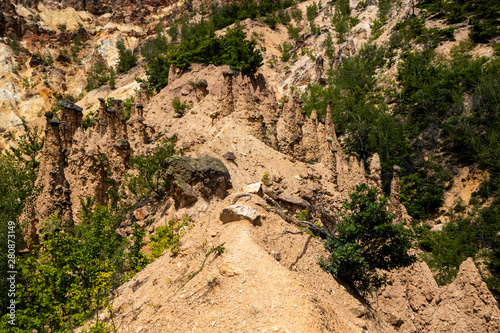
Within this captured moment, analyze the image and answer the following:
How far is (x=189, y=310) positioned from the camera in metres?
7.10

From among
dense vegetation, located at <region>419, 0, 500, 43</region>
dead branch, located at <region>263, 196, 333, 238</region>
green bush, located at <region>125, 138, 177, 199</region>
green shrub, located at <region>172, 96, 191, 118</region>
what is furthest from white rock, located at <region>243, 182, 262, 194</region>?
dense vegetation, located at <region>419, 0, 500, 43</region>

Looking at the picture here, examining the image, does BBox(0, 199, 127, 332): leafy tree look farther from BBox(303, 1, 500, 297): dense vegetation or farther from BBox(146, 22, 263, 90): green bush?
BBox(303, 1, 500, 297): dense vegetation

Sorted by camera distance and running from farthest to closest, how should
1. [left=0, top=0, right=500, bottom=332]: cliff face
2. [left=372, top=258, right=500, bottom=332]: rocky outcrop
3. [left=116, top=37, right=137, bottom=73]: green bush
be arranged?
1. [left=116, top=37, right=137, bottom=73]: green bush
2. [left=372, top=258, right=500, bottom=332]: rocky outcrop
3. [left=0, top=0, right=500, bottom=332]: cliff face

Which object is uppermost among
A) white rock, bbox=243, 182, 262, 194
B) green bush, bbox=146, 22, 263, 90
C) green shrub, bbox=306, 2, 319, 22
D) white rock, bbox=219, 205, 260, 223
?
green shrub, bbox=306, 2, 319, 22

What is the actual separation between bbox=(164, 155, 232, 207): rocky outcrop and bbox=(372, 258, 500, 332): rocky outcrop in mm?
7869

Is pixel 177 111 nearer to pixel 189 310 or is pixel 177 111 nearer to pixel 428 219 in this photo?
pixel 189 310

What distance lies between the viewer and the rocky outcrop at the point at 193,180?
14.0 m

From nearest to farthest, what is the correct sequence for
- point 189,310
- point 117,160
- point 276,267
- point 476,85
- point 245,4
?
point 189,310 < point 276,267 < point 117,160 < point 476,85 < point 245,4

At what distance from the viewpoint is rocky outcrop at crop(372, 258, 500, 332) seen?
1160 cm

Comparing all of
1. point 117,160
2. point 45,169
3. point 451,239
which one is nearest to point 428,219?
point 451,239

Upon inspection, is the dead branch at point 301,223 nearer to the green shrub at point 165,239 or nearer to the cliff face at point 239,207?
the cliff face at point 239,207

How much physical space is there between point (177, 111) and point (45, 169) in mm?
10788

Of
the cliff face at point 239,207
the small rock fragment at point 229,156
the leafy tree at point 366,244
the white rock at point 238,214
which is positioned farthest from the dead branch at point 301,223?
the small rock fragment at point 229,156

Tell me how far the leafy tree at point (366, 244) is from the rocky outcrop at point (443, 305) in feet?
6.86
